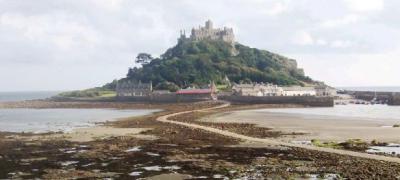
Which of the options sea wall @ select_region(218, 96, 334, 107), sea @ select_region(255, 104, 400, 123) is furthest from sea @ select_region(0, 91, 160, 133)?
sea wall @ select_region(218, 96, 334, 107)

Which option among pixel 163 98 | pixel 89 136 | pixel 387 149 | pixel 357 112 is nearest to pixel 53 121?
pixel 89 136

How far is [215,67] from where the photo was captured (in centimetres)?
15450

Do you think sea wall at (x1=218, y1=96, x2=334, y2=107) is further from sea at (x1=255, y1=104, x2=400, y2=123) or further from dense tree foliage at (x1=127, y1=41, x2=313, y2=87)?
dense tree foliage at (x1=127, y1=41, x2=313, y2=87)

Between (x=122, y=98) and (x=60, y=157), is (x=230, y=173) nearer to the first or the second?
(x=60, y=157)

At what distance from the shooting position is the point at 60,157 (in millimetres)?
28719

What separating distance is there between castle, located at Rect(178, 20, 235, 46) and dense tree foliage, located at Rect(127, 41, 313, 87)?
4021mm

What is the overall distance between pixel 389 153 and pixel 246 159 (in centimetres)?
771

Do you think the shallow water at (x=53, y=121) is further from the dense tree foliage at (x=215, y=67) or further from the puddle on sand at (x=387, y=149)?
the dense tree foliage at (x=215, y=67)

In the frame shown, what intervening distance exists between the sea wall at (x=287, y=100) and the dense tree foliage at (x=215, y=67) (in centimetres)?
3471

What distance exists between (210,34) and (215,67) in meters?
33.9

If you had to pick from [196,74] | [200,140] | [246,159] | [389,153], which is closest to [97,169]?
[246,159]

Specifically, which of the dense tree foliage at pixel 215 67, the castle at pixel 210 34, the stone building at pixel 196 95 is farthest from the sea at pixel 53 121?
the castle at pixel 210 34

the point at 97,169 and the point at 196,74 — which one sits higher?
the point at 196,74

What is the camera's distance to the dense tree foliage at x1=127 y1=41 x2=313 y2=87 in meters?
146
